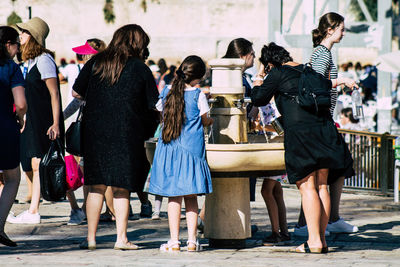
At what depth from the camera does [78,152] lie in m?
7.12

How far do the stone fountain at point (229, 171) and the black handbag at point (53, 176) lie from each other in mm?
1245

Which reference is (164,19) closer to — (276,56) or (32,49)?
(32,49)

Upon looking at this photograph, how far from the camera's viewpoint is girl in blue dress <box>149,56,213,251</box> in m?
6.55

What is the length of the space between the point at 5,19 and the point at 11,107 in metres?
39.3

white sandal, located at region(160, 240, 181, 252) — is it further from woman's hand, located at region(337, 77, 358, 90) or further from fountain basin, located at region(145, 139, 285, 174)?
woman's hand, located at region(337, 77, 358, 90)

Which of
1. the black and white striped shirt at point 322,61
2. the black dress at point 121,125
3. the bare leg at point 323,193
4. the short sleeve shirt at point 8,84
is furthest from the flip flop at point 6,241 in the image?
the black and white striped shirt at point 322,61

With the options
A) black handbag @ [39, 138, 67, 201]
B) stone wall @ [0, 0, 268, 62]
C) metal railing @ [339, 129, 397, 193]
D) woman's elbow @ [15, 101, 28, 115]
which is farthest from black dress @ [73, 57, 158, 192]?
stone wall @ [0, 0, 268, 62]

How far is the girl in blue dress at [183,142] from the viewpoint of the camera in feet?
21.5

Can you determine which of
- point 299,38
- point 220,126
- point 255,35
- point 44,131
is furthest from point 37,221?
point 255,35

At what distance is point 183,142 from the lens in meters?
6.59

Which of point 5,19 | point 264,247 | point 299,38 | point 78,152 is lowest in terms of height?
point 264,247

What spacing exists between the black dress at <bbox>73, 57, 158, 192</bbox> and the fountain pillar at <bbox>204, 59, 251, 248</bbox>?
1.86 ft

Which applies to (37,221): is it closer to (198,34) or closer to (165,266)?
(165,266)

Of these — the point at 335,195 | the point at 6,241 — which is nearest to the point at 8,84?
the point at 6,241
